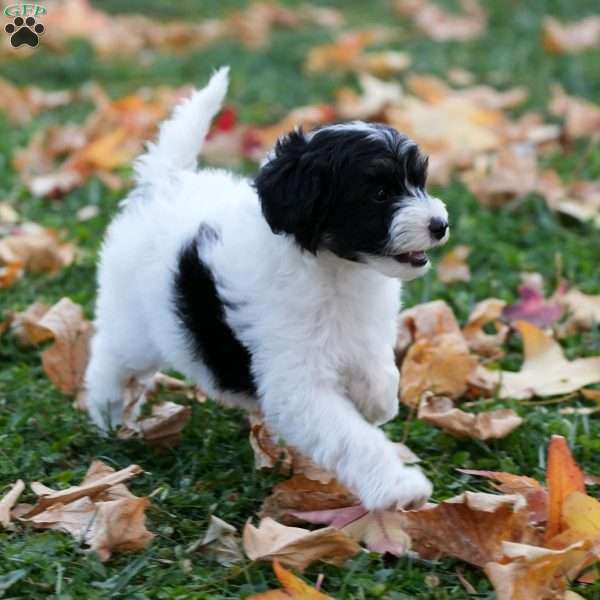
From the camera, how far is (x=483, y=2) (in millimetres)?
10938

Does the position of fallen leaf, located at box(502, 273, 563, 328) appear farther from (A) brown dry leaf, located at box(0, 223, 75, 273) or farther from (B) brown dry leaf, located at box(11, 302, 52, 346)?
(A) brown dry leaf, located at box(0, 223, 75, 273)

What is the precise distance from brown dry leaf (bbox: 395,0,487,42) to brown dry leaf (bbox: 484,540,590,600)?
7510 mm

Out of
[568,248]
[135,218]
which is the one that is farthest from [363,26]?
[135,218]

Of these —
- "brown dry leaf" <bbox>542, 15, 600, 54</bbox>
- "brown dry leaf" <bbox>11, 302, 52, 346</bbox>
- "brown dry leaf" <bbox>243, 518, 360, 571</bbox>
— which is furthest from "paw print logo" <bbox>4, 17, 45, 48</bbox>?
"brown dry leaf" <bbox>542, 15, 600, 54</bbox>

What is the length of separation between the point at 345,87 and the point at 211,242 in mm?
4993

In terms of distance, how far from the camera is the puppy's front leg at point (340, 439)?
3041 millimetres

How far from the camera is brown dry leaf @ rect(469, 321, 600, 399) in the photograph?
13.5ft

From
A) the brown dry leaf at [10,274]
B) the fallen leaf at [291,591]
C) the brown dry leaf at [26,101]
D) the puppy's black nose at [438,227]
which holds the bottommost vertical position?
the brown dry leaf at [26,101]

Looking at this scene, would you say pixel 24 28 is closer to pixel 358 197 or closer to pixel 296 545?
pixel 358 197

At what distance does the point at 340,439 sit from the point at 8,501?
0.96 metres

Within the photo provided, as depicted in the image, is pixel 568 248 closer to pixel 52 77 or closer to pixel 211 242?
pixel 211 242

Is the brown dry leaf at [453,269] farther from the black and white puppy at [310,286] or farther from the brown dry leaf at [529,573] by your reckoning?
the brown dry leaf at [529,573]

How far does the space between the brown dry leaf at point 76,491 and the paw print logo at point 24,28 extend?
9.90ft

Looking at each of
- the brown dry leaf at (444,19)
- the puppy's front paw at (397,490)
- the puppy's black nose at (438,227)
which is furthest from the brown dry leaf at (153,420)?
the brown dry leaf at (444,19)
